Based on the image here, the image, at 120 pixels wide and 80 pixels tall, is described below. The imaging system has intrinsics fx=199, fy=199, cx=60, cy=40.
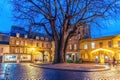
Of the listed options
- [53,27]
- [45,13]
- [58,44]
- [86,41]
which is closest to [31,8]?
[45,13]

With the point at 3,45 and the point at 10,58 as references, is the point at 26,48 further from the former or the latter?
the point at 10,58

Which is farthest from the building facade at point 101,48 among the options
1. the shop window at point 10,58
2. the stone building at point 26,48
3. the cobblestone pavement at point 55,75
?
the cobblestone pavement at point 55,75

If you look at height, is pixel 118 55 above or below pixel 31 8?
below

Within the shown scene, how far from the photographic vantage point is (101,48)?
46625 millimetres

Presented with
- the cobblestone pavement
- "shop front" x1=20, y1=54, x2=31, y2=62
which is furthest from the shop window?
the cobblestone pavement

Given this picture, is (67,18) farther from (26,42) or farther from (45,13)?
(26,42)

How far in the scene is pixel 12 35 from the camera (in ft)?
210

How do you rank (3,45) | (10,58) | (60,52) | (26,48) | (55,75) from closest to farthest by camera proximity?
(55,75) < (60,52) < (10,58) < (3,45) < (26,48)

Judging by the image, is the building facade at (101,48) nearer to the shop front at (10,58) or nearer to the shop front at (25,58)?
the shop front at (25,58)

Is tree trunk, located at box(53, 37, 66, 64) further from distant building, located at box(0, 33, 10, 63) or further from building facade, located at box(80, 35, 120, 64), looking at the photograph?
distant building, located at box(0, 33, 10, 63)

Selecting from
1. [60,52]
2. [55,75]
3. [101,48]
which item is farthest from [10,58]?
[55,75]

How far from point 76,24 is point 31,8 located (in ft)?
17.7

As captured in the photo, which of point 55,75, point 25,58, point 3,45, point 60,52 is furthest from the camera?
point 25,58

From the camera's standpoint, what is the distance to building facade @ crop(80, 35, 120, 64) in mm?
50816
